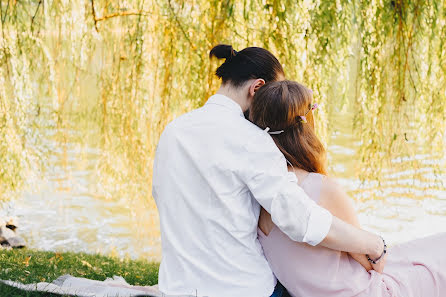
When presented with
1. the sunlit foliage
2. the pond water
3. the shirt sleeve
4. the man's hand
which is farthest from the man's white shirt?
the pond water

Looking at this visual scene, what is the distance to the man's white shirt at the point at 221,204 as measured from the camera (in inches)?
71.9

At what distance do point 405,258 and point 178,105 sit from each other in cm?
307

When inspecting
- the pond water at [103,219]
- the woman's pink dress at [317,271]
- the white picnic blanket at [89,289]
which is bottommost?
the pond water at [103,219]

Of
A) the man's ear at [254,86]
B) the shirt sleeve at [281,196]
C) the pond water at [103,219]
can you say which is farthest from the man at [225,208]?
the pond water at [103,219]

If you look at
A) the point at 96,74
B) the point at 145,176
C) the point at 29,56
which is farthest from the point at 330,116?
the point at 29,56

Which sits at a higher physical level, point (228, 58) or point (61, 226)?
point (228, 58)

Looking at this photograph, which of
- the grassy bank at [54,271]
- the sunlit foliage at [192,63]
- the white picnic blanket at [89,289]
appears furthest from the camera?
the sunlit foliage at [192,63]

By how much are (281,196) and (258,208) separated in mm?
216

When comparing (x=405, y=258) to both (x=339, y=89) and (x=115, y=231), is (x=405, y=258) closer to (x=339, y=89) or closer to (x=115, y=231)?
(x=339, y=89)

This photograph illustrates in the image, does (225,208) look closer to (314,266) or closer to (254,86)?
(314,266)

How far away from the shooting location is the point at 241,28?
445cm

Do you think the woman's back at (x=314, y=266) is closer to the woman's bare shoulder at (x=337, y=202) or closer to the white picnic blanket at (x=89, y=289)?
the woman's bare shoulder at (x=337, y=202)

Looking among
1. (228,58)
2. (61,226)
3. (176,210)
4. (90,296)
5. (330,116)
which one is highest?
(228,58)

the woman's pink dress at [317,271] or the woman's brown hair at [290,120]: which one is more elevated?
the woman's brown hair at [290,120]
